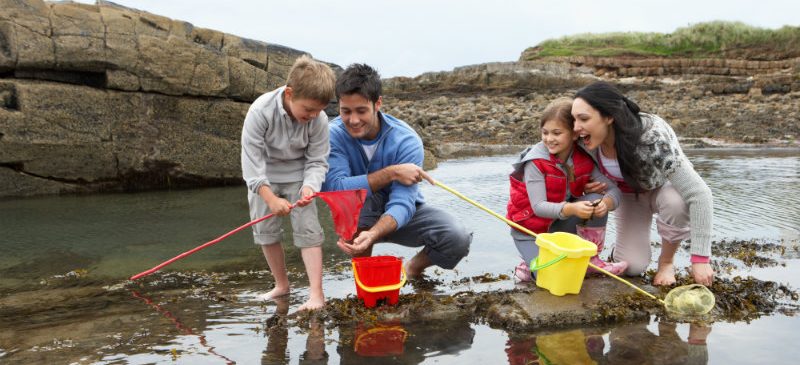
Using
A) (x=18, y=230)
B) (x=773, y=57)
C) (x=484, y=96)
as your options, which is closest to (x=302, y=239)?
(x=18, y=230)

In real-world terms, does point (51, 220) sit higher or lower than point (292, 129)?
lower

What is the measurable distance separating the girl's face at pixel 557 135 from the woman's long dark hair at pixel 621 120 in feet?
0.74

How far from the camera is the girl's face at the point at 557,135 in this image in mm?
4160

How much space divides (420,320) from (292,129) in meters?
1.36

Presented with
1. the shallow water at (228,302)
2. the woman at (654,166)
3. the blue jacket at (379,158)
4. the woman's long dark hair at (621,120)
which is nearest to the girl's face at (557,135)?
the woman at (654,166)

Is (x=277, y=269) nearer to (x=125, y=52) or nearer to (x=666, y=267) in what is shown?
(x=666, y=267)

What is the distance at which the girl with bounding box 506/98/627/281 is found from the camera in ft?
13.5

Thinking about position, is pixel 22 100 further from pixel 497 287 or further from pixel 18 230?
pixel 497 287

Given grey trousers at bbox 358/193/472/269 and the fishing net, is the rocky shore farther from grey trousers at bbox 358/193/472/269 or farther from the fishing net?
the fishing net

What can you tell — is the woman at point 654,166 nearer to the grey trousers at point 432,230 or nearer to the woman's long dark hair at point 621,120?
the woman's long dark hair at point 621,120

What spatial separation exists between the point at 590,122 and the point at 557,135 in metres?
0.25

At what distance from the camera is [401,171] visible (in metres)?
4.25

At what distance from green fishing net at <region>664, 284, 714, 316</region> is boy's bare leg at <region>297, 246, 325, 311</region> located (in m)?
1.86

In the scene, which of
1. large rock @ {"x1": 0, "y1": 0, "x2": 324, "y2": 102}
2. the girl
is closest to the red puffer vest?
the girl
